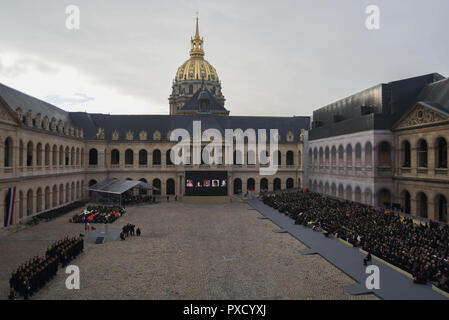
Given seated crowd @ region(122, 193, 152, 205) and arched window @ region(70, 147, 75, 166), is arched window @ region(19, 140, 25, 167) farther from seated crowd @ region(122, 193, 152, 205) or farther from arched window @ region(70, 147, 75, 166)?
seated crowd @ region(122, 193, 152, 205)

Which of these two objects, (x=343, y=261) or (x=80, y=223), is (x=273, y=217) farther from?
(x=80, y=223)

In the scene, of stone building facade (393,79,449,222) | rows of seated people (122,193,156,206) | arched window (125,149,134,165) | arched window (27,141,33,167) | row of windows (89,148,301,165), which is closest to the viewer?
stone building facade (393,79,449,222)

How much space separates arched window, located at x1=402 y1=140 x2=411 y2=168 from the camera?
135ft

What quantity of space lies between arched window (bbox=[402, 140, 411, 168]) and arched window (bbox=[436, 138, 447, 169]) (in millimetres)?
5256

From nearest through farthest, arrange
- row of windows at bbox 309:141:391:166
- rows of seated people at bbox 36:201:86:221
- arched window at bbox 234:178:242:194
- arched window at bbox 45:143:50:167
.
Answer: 1. rows of seated people at bbox 36:201:86:221
2. row of windows at bbox 309:141:391:166
3. arched window at bbox 45:143:50:167
4. arched window at bbox 234:178:242:194

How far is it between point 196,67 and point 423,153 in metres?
87.8

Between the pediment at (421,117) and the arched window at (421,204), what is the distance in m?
8.38

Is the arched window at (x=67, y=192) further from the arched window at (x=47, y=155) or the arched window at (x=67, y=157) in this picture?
the arched window at (x=47, y=155)

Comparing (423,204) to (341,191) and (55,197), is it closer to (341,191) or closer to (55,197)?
(341,191)

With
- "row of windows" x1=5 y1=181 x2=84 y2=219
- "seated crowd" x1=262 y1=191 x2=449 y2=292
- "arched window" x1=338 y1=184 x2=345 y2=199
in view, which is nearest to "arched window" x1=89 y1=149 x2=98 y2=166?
"row of windows" x1=5 y1=181 x2=84 y2=219

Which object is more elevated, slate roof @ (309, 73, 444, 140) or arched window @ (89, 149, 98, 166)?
slate roof @ (309, 73, 444, 140)

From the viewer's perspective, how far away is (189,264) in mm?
23719
